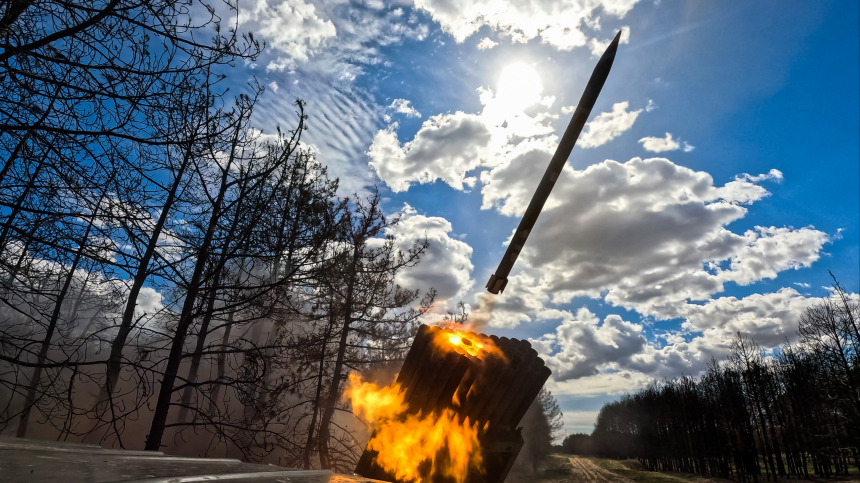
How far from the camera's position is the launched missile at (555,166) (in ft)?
30.7

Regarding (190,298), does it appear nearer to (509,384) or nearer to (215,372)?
(509,384)

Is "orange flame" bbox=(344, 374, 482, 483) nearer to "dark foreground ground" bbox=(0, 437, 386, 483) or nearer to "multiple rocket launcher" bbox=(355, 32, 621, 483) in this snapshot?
"multiple rocket launcher" bbox=(355, 32, 621, 483)

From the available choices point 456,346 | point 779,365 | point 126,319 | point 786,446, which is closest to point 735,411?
point 786,446

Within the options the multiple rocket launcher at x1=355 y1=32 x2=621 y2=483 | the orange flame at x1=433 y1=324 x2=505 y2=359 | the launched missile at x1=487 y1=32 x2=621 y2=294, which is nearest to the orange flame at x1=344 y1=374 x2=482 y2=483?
the multiple rocket launcher at x1=355 y1=32 x2=621 y2=483

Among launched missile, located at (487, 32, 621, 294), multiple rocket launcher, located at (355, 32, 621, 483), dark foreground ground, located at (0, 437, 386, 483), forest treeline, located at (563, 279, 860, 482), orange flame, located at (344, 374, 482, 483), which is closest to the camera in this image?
dark foreground ground, located at (0, 437, 386, 483)

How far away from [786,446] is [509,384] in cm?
4424

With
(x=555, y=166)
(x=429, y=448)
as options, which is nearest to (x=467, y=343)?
(x=429, y=448)

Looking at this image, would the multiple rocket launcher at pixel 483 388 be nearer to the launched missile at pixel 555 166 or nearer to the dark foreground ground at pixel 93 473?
the launched missile at pixel 555 166

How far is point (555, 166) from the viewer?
31.6ft

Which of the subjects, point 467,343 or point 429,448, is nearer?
point 429,448

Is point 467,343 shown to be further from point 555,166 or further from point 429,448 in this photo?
point 555,166

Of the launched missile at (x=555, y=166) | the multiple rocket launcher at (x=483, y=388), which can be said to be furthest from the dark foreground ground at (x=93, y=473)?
the launched missile at (x=555, y=166)

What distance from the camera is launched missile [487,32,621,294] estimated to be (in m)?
9.34

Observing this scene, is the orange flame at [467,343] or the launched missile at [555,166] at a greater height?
the launched missile at [555,166]
